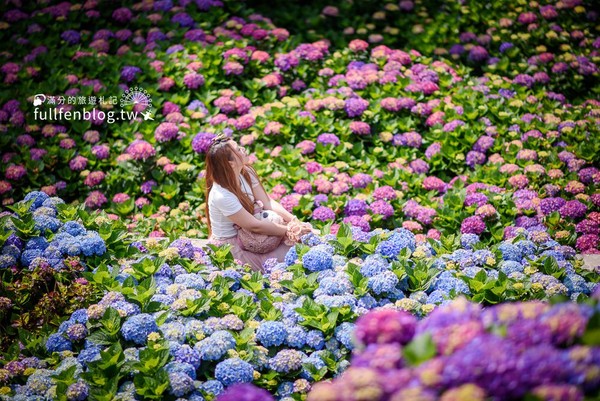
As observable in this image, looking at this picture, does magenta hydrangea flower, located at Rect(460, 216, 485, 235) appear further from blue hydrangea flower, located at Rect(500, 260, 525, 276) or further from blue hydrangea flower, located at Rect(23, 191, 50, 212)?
blue hydrangea flower, located at Rect(23, 191, 50, 212)

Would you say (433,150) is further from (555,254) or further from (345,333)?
(345,333)

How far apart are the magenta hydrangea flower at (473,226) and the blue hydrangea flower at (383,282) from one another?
51.4 inches

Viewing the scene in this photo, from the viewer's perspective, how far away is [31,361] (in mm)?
2889

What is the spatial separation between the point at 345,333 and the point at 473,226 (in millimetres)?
1793

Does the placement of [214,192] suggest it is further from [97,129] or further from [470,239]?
[97,129]

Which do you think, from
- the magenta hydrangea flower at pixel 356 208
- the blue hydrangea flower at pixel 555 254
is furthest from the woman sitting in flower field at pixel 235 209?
the blue hydrangea flower at pixel 555 254

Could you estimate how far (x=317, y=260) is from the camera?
3.49 meters

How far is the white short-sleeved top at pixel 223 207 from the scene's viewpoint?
12.8 ft

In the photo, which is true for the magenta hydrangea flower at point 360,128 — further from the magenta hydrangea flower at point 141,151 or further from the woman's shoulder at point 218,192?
the woman's shoulder at point 218,192

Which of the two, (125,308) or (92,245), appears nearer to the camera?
(125,308)

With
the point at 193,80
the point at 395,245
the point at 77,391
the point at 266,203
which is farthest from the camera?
the point at 193,80

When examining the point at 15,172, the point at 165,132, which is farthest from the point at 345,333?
the point at 15,172

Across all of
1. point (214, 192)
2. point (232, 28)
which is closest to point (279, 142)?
point (214, 192)

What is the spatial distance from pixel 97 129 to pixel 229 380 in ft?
13.0
